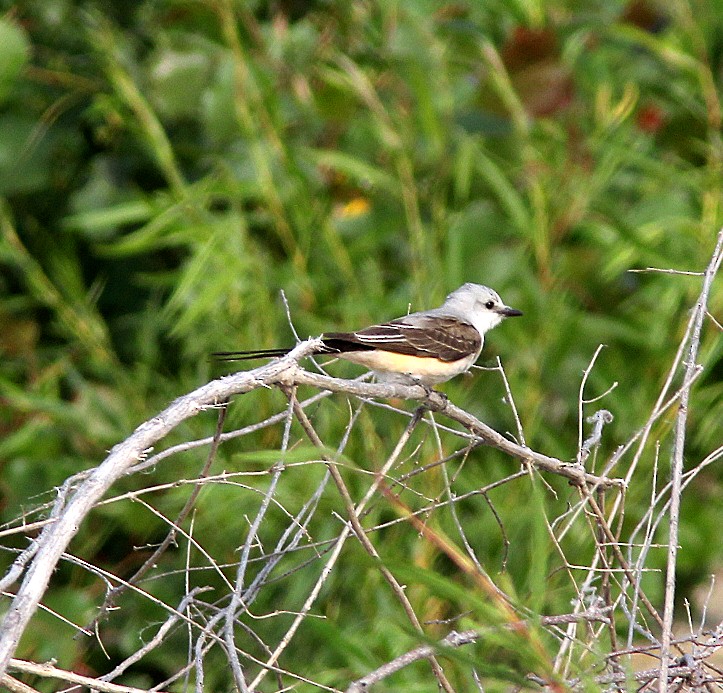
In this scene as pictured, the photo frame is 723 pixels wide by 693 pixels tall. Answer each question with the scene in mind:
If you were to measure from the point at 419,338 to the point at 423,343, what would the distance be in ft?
0.08

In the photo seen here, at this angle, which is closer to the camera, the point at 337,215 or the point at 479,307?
the point at 479,307

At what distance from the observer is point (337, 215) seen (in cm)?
566

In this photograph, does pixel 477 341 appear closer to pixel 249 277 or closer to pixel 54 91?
pixel 249 277

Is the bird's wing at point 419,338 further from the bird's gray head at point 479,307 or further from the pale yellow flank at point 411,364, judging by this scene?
the bird's gray head at point 479,307

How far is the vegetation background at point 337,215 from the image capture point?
5152 millimetres

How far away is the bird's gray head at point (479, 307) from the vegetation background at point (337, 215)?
0.72 feet

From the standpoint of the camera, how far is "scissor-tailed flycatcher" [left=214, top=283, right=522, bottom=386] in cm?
407

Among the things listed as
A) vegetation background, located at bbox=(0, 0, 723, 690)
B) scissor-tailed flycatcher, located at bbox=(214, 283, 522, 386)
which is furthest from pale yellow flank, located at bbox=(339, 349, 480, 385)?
vegetation background, located at bbox=(0, 0, 723, 690)

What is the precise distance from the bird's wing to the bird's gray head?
20 centimetres

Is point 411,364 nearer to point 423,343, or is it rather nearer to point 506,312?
point 423,343

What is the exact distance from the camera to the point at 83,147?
597cm

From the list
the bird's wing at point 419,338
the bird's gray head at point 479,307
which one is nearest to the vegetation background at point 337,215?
the bird's gray head at point 479,307

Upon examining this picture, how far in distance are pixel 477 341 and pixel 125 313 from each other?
80.1 inches

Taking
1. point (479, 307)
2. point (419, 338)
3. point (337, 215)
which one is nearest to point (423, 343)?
point (419, 338)
